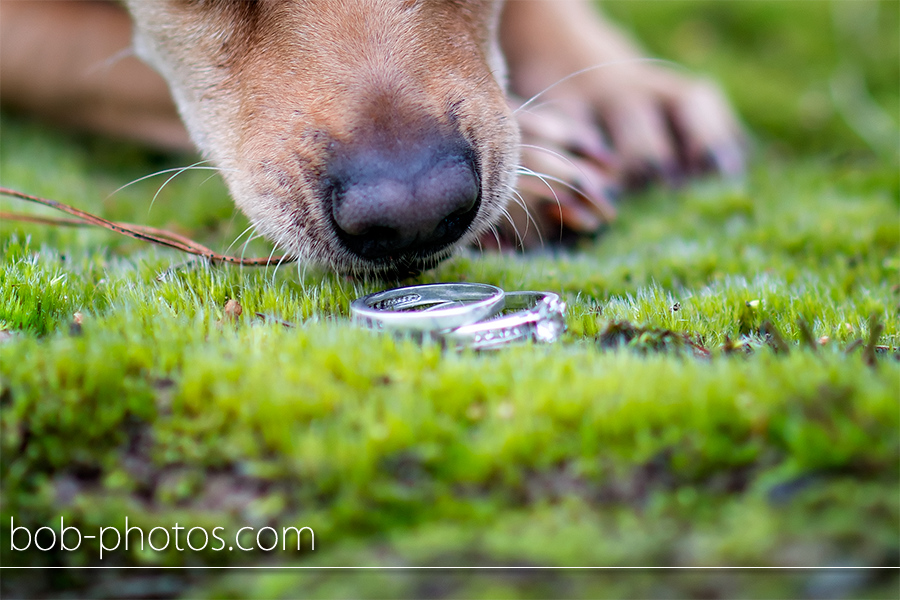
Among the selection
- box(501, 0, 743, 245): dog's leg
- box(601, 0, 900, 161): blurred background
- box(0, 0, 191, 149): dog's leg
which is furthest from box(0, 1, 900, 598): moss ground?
box(601, 0, 900, 161): blurred background

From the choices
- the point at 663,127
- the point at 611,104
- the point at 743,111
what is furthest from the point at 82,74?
the point at 743,111

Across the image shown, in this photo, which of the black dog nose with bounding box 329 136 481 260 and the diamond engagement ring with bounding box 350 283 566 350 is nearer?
the diamond engagement ring with bounding box 350 283 566 350

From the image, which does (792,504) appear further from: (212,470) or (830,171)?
(830,171)

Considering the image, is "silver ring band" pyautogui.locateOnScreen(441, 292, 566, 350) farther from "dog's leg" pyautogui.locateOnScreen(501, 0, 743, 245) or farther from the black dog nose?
"dog's leg" pyautogui.locateOnScreen(501, 0, 743, 245)

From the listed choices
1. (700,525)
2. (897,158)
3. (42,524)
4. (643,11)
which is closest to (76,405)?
(42,524)

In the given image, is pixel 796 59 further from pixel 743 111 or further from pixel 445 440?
pixel 445 440

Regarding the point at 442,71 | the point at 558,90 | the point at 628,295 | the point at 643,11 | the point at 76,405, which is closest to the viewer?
the point at 76,405
